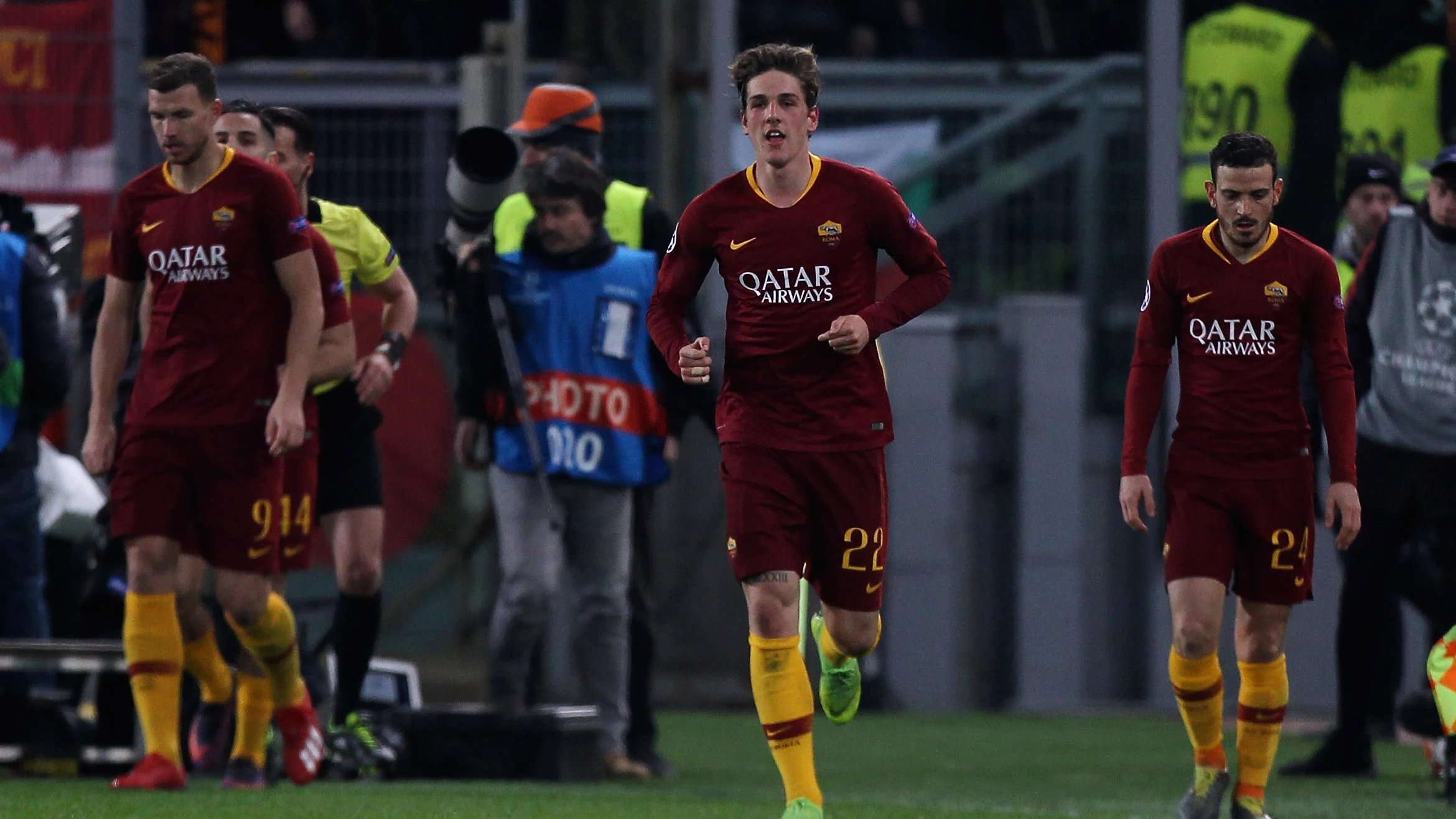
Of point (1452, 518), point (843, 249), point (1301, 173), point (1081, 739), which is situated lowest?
point (1081, 739)

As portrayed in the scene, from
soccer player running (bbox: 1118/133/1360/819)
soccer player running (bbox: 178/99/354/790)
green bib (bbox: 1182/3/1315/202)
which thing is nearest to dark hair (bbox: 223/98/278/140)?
soccer player running (bbox: 178/99/354/790)

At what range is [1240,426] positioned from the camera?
6535 mm

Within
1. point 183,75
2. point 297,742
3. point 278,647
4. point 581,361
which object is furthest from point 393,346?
point 183,75

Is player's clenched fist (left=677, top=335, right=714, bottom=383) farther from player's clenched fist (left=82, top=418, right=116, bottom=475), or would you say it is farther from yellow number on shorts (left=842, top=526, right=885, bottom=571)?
player's clenched fist (left=82, top=418, right=116, bottom=475)

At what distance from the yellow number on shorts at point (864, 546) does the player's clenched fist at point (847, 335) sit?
511mm

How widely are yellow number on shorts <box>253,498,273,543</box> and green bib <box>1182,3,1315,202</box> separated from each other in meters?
5.56

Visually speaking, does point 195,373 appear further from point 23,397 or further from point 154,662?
point 23,397

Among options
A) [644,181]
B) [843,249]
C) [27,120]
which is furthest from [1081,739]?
[27,120]

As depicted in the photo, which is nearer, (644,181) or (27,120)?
(27,120)

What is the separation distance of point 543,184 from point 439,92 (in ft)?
13.7

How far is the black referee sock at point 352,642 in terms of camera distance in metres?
8.15

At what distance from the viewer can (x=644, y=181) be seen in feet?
A: 40.7

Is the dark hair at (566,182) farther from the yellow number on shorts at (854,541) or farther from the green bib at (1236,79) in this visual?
the green bib at (1236,79)

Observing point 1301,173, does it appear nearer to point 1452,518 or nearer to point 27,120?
point 1452,518
